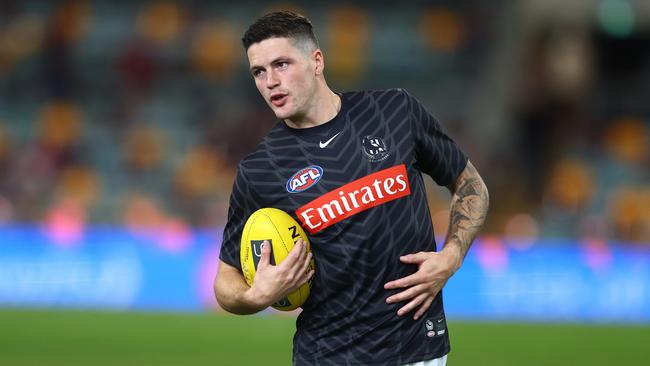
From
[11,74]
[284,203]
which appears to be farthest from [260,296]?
[11,74]

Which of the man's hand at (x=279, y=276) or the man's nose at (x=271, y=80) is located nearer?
the man's hand at (x=279, y=276)

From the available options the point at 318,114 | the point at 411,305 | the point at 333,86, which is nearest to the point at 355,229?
the point at 411,305

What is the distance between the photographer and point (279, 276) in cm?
403

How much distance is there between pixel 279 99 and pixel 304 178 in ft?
1.09

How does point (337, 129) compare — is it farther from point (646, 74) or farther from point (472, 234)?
point (646, 74)

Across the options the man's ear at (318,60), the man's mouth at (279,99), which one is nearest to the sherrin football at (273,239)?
→ the man's mouth at (279,99)

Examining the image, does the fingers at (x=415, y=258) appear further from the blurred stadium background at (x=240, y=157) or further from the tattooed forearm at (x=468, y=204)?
the blurred stadium background at (x=240, y=157)

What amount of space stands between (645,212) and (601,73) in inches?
236

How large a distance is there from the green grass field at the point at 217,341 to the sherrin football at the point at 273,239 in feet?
17.0

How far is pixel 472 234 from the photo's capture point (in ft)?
14.9

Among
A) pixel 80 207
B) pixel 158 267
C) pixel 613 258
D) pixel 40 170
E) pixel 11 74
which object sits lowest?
pixel 613 258

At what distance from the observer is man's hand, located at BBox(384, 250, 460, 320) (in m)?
4.16

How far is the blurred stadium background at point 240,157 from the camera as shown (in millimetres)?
11633

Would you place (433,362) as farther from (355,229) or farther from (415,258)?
(355,229)
